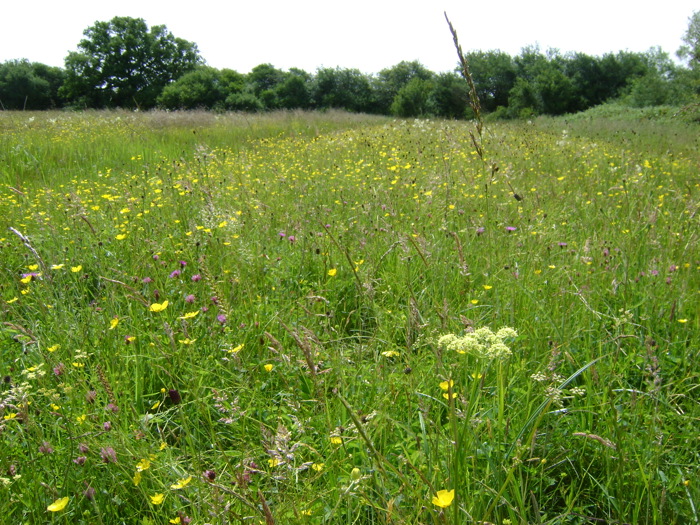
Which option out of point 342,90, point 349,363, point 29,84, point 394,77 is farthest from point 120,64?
point 349,363

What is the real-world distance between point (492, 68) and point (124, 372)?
3705 centimetres

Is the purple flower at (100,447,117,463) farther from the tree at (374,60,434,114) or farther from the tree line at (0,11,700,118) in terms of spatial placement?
the tree at (374,60,434,114)

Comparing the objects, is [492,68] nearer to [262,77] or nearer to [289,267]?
[262,77]

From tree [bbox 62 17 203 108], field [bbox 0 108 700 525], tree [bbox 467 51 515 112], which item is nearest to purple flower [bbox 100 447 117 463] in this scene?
field [bbox 0 108 700 525]

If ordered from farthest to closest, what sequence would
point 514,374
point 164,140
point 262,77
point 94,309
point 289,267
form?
point 262,77, point 164,140, point 289,267, point 94,309, point 514,374

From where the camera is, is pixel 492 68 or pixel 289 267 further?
pixel 492 68

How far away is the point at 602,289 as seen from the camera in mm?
2131

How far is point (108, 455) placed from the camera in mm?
1178

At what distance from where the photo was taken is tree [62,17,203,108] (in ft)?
134

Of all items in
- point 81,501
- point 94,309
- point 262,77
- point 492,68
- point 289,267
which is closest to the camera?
point 81,501

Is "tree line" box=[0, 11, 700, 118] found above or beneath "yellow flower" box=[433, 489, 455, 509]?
above

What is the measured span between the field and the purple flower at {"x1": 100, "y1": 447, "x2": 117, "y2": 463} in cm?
3

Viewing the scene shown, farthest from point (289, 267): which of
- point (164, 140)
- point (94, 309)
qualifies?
point (164, 140)

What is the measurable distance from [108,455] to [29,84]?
49.7 m
